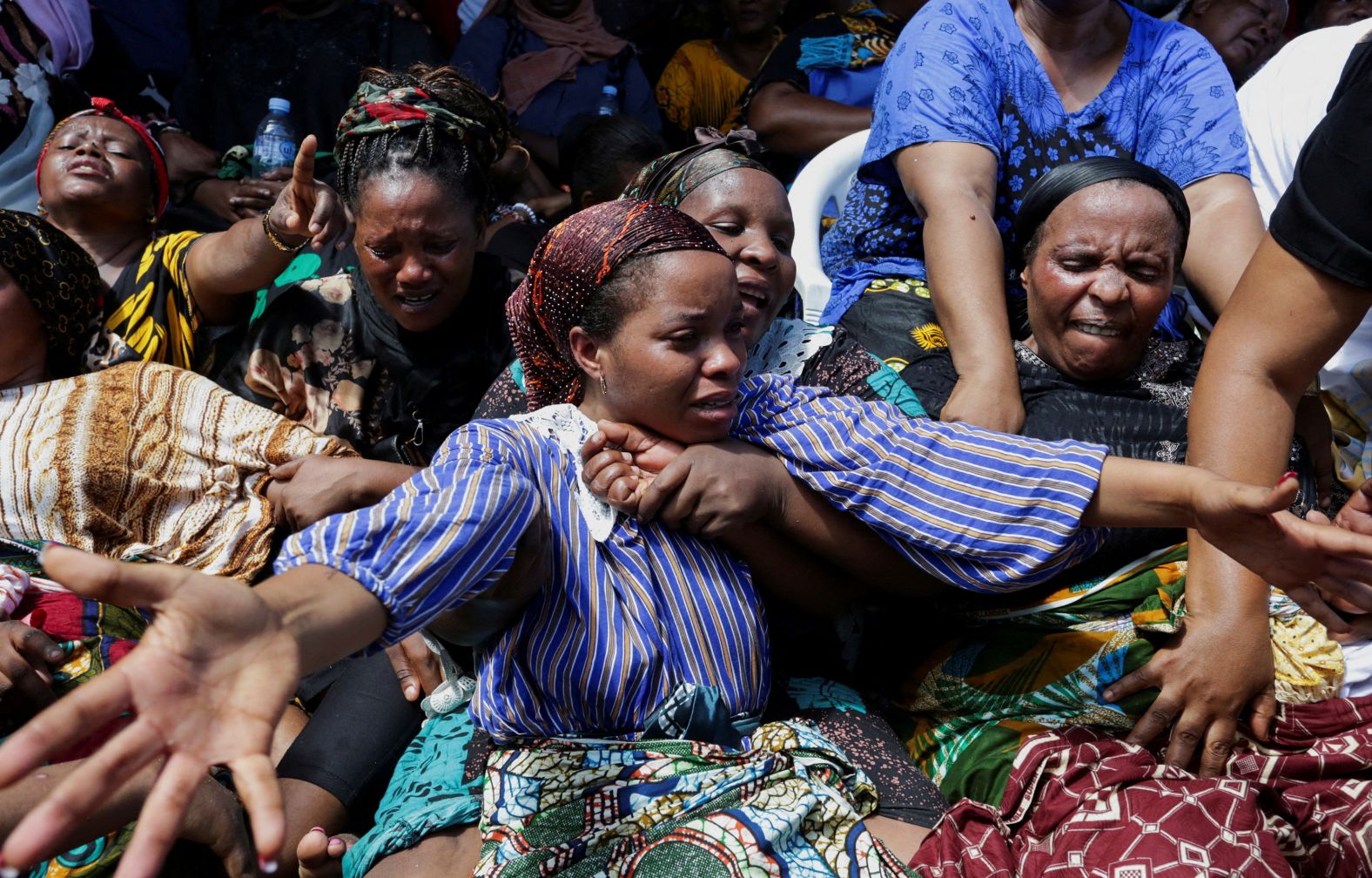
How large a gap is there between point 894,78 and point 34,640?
8.05 feet

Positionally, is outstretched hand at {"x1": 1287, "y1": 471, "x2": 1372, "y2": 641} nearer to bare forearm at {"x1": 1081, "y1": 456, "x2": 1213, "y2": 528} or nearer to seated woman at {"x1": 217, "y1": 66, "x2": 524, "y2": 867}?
bare forearm at {"x1": 1081, "y1": 456, "x2": 1213, "y2": 528}

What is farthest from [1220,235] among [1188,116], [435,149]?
[435,149]

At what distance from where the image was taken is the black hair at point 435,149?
3.09 metres

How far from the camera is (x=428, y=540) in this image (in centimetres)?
159

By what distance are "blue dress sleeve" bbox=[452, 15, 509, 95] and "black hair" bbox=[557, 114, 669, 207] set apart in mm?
771

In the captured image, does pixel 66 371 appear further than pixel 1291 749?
Yes

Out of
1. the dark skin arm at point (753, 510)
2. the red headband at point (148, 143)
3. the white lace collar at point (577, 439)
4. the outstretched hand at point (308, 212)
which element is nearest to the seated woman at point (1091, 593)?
the dark skin arm at point (753, 510)

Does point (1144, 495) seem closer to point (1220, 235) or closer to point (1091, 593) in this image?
point (1091, 593)

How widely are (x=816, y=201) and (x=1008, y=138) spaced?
0.81 m

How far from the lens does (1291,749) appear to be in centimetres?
217

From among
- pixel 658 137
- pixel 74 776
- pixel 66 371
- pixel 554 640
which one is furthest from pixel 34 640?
pixel 658 137

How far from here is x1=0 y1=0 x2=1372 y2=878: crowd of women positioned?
5.89 ft

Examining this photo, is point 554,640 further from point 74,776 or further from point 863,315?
point 863,315

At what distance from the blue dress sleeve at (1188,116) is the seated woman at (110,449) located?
7.41ft
